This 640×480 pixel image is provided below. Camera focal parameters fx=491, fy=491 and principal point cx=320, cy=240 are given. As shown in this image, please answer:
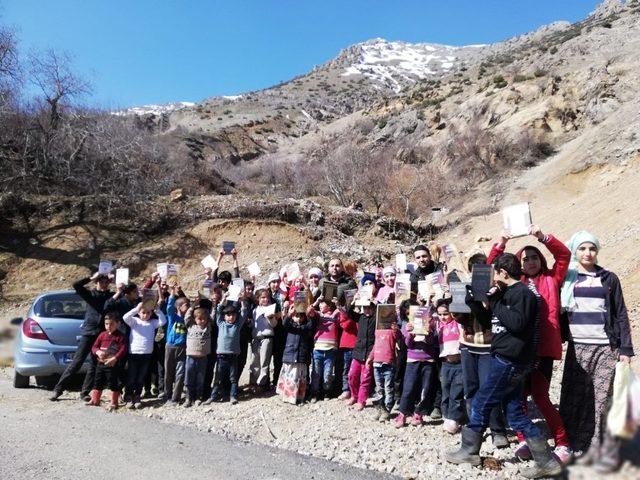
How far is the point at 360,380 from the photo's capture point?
20.2 ft

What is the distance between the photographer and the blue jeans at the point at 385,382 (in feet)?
18.6

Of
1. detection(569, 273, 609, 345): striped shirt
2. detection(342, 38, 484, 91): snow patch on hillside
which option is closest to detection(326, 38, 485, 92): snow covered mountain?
detection(342, 38, 484, 91): snow patch on hillside

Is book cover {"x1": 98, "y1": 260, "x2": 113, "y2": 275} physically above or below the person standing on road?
above

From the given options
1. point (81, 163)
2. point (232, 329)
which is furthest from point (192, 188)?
point (232, 329)

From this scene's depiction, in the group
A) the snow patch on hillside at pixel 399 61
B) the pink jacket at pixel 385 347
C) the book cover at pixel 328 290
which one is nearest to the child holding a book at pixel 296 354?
the book cover at pixel 328 290

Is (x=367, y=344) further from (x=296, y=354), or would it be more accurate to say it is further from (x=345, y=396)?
(x=296, y=354)

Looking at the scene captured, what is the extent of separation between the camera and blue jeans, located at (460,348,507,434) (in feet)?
15.4

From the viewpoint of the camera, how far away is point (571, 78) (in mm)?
32594

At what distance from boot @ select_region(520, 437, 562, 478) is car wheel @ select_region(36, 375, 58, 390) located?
701cm

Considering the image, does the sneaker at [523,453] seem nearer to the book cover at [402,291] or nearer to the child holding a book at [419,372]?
the child holding a book at [419,372]

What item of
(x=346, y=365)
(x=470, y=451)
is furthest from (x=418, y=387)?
(x=470, y=451)

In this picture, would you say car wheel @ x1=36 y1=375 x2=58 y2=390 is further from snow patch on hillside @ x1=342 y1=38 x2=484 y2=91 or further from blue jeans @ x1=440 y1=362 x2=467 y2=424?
snow patch on hillside @ x1=342 y1=38 x2=484 y2=91

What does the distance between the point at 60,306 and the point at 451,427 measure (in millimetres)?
6031

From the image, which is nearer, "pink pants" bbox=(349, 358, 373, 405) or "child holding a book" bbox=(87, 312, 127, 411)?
"pink pants" bbox=(349, 358, 373, 405)
